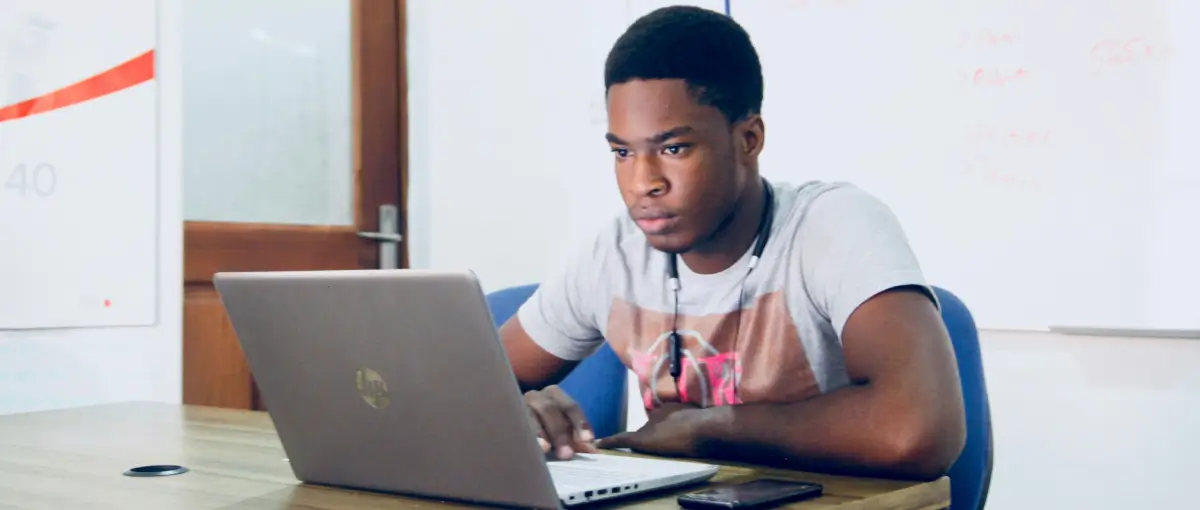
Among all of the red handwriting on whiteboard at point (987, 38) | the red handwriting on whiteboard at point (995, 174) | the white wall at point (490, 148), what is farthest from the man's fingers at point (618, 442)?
the white wall at point (490, 148)

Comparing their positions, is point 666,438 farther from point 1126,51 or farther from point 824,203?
point 1126,51

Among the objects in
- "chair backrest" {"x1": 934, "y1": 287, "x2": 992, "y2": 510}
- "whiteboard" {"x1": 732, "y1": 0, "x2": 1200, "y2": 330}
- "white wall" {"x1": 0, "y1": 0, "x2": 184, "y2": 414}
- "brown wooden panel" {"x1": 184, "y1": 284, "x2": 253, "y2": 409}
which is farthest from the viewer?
"brown wooden panel" {"x1": 184, "y1": 284, "x2": 253, "y2": 409}

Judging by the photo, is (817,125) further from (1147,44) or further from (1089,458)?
(1089,458)

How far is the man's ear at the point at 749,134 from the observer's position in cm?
139

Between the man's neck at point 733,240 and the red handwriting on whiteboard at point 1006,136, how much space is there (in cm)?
81

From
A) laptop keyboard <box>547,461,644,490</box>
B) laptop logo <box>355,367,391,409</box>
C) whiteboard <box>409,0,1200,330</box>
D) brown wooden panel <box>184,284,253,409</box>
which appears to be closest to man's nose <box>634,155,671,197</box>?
laptop keyboard <box>547,461,644,490</box>

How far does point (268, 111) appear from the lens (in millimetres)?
2746

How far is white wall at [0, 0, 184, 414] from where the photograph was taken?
197 cm

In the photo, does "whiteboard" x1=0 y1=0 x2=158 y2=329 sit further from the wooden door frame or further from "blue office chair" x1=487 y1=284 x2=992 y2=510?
"blue office chair" x1=487 y1=284 x2=992 y2=510

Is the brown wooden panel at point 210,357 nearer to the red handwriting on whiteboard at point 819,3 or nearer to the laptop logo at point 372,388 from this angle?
the red handwriting on whiteboard at point 819,3

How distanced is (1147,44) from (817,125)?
0.64 meters

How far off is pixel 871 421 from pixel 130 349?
1.58 meters

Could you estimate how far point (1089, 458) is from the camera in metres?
1.95

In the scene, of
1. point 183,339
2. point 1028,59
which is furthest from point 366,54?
point 1028,59
